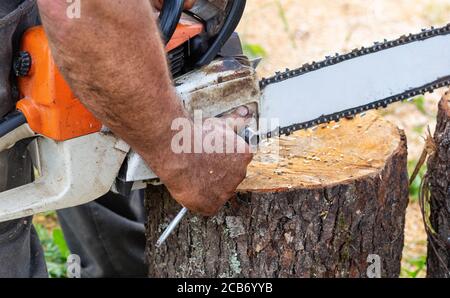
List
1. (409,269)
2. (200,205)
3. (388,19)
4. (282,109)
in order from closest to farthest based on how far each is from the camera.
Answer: (200,205), (282,109), (409,269), (388,19)

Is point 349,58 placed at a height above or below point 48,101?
above

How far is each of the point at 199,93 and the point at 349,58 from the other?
1.54 ft

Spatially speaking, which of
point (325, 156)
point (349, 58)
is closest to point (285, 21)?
point (325, 156)

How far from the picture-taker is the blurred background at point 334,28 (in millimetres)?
4328

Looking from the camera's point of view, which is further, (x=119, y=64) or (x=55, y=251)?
(x=55, y=251)

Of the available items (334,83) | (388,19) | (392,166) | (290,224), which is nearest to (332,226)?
(290,224)

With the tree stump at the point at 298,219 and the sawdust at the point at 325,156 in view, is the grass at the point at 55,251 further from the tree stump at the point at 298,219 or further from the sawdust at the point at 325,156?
the sawdust at the point at 325,156

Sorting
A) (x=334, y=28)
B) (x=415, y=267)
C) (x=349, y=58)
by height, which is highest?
(x=334, y=28)

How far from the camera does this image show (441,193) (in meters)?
2.52

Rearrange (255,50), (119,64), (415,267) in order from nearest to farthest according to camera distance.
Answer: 1. (119,64)
2. (415,267)
3. (255,50)

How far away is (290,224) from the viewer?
2.33 meters

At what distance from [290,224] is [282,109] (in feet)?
1.15

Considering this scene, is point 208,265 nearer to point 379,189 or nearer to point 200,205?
point 200,205

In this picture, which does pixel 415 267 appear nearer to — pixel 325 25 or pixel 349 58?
pixel 349 58
